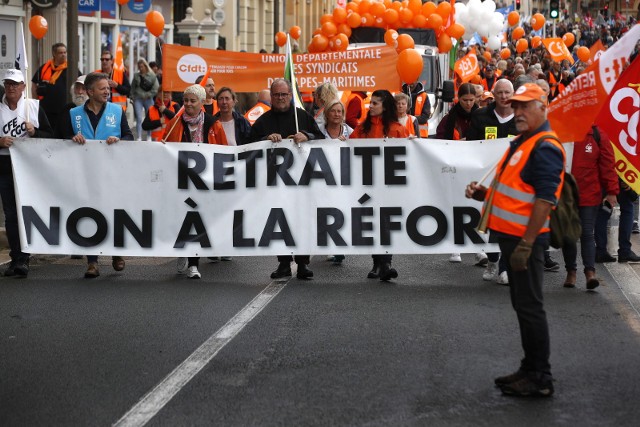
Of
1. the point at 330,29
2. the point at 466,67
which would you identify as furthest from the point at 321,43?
the point at 466,67

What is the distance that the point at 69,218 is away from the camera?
449 inches

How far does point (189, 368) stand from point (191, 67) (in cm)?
1049

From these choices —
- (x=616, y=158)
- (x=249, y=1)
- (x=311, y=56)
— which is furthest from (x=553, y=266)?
(x=249, y=1)

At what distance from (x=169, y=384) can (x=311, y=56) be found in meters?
11.3

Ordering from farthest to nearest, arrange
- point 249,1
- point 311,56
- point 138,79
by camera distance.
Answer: point 249,1 → point 138,79 → point 311,56

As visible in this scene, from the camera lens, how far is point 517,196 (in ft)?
22.8

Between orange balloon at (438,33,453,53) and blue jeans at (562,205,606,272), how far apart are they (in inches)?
652

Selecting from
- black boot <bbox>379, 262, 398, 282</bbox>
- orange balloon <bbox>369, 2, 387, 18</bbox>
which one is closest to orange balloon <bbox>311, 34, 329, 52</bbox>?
orange balloon <bbox>369, 2, 387, 18</bbox>

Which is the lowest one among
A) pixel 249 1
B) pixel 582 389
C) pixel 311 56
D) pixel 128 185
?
pixel 582 389

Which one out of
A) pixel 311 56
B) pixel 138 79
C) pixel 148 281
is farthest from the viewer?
pixel 138 79

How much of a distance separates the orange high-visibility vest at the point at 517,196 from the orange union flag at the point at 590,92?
5.53 feet

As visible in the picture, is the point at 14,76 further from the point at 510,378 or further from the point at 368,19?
the point at 368,19

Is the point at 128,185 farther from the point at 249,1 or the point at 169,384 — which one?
the point at 249,1

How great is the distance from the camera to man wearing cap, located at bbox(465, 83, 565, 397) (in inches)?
267
